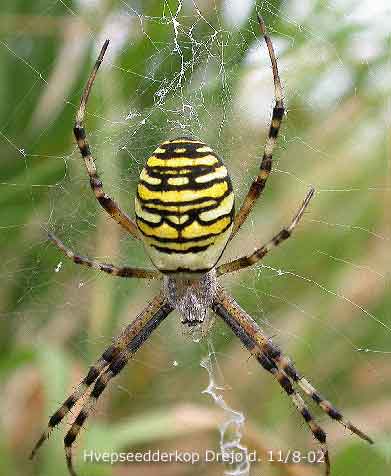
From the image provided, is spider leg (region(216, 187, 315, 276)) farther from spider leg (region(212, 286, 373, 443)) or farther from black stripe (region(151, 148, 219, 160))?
black stripe (region(151, 148, 219, 160))

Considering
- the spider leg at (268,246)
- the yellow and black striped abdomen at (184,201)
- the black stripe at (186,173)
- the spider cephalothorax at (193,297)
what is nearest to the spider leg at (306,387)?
the spider cephalothorax at (193,297)

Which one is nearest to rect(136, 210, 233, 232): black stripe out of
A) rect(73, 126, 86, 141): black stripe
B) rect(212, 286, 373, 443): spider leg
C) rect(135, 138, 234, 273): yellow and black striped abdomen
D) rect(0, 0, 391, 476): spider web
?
rect(135, 138, 234, 273): yellow and black striped abdomen

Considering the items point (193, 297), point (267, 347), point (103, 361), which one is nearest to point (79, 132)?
point (193, 297)

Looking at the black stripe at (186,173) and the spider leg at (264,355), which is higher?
the black stripe at (186,173)

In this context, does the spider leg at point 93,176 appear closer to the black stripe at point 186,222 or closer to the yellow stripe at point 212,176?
the black stripe at point 186,222

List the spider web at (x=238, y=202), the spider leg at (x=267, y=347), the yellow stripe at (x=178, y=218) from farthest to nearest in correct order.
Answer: the spider leg at (x=267, y=347) < the spider web at (x=238, y=202) < the yellow stripe at (x=178, y=218)

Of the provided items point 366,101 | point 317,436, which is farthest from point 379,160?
point 317,436

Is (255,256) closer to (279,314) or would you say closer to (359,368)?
(279,314)

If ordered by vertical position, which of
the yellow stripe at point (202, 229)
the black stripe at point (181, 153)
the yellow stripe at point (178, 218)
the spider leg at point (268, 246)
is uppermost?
the black stripe at point (181, 153)
